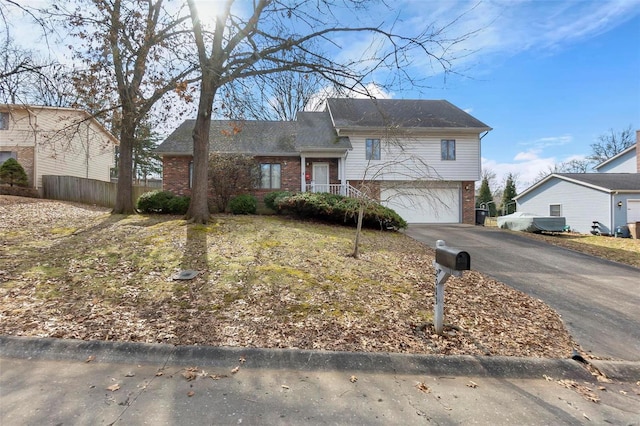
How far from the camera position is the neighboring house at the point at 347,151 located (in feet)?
52.1

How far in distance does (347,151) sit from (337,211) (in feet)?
20.5

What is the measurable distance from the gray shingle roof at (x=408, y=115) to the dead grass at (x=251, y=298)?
37.4 ft

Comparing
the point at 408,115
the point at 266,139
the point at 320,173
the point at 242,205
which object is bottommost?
the point at 242,205

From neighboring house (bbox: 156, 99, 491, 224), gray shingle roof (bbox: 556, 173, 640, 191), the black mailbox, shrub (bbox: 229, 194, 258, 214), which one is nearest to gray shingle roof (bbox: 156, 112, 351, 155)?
neighboring house (bbox: 156, 99, 491, 224)

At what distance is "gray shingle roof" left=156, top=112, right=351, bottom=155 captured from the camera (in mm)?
15609

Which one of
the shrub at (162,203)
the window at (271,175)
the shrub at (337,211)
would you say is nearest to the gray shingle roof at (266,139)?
the window at (271,175)

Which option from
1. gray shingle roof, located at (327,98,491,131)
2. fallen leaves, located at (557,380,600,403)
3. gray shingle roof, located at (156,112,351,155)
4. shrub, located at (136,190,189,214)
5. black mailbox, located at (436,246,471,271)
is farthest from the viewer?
gray shingle roof, located at (327,98,491,131)

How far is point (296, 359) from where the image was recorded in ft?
10.5

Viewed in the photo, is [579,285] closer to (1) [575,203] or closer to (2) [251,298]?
(2) [251,298]

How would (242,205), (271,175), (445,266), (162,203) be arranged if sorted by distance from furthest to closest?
1. (271,175)
2. (242,205)
3. (162,203)
4. (445,266)

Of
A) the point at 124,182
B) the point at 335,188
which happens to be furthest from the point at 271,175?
the point at 124,182

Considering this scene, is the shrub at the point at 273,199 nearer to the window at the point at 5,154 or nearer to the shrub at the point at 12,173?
the shrub at the point at 12,173

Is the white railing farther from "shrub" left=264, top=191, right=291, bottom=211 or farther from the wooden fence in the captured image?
the wooden fence

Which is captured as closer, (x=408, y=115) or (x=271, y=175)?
(x=271, y=175)
